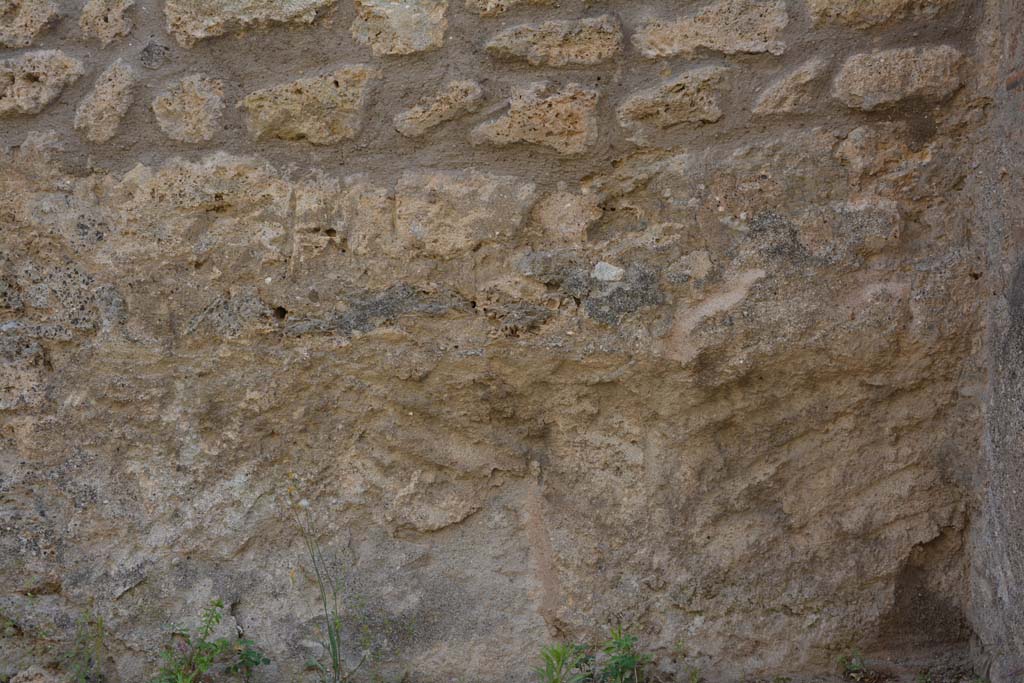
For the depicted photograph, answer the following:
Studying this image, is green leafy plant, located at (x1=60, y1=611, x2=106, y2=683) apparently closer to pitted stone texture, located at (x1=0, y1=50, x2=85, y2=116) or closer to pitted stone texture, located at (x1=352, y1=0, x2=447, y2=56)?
pitted stone texture, located at (x1=0, y1=50, x2=85, y2=116)

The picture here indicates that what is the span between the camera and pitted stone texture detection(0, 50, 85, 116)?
1981mm

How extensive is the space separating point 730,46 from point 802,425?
78 cm

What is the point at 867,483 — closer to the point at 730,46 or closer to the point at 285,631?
the point at 730,46

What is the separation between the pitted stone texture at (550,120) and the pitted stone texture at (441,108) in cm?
6

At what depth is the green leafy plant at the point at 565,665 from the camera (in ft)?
5.80

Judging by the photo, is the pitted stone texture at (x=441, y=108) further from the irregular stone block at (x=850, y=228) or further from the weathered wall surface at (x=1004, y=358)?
the weathered wall surface at (x=1004, y=358)

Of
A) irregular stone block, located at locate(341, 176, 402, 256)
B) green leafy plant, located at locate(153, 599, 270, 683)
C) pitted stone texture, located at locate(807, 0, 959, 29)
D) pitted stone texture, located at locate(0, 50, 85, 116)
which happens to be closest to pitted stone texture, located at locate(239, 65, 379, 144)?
irregular stone block, located at locate(341, 176, 402, 256)

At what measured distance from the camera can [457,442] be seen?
1.96 meters

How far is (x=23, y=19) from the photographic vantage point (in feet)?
6.55

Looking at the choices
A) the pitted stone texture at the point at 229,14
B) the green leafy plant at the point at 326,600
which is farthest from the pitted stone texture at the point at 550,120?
the green leafy plant at the point at 326,600

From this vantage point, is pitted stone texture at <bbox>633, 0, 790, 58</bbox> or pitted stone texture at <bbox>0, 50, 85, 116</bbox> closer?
pitted stone texture at <bbox>633, 0, 790, 58</bbox>

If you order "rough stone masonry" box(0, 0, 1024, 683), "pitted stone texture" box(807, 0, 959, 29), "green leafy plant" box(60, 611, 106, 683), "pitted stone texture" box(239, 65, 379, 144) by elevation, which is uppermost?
"pitted stone texture" box(807, 0, 959, 29)

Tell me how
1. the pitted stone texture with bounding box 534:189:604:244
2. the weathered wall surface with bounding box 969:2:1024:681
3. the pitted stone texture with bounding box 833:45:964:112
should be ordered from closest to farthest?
the weathered wall surface with bounding box 969:2:1024:681 → the pitted stone texture with bounding box 833:45:964:112 → the pitted stone texture with bounding box 534:189:604:244

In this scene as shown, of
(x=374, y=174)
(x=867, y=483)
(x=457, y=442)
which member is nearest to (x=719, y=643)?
(x=867, y=483)
